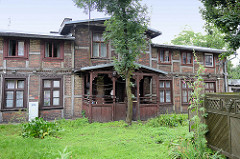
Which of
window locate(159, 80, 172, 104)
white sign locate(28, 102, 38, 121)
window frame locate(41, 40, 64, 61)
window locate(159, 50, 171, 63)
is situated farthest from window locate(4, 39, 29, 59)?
window locate(159, 80, 172, 104)

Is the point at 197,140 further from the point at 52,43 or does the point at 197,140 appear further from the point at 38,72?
the point at 52,43

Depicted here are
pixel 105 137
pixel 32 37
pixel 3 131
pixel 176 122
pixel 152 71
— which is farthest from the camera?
pixel 152 71

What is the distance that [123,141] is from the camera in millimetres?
6184

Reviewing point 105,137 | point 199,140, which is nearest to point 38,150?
point 105,137

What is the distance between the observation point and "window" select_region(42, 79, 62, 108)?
10.6 meters

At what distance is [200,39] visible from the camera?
2895cm

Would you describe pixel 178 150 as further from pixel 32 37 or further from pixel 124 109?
pixel 32 37

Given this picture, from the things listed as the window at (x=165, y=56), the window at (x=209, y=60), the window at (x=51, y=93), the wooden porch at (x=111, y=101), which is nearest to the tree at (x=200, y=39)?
the window at (x=209, y=60)

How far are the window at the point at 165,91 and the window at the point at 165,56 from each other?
5.30 ft

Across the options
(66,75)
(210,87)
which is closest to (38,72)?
(66,75)

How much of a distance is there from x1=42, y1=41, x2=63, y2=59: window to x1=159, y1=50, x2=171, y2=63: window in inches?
287

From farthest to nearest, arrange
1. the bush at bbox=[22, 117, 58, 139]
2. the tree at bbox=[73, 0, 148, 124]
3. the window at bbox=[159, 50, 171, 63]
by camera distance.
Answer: the window at bbox=[159, 50, 171, 63] → the tree at bbox=[73, 0, 148, 124] → the bush at bbox=[22, 117, 58, 139]

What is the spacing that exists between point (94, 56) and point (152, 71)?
12.5ft

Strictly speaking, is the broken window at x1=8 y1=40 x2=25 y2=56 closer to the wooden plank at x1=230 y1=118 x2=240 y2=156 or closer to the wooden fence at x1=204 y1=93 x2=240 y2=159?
the wooden fence at x1=204 y1=93 x2=240 y2=159
